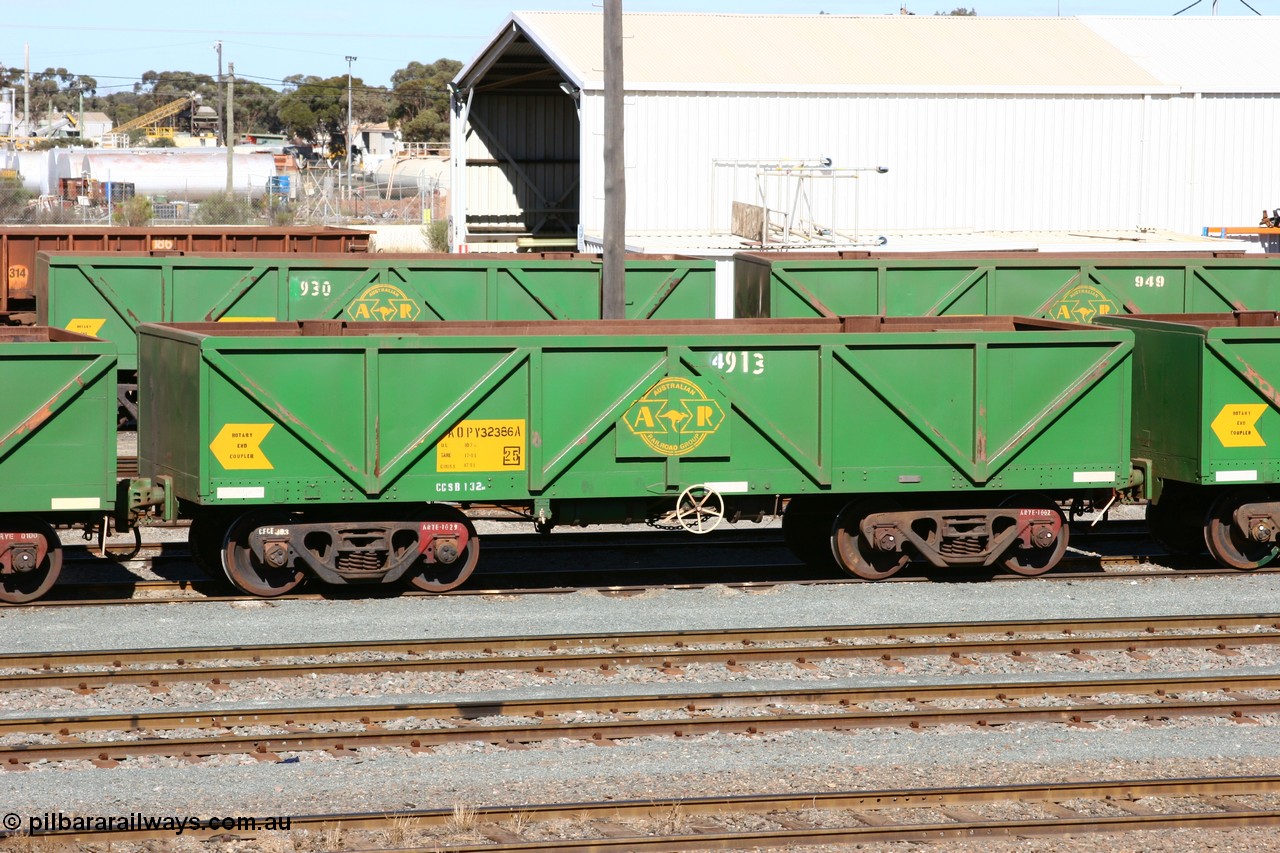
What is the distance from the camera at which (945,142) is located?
122 feet

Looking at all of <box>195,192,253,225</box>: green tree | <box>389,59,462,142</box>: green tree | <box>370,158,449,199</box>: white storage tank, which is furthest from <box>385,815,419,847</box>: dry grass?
<box>389,59,462,142</box>: green tree

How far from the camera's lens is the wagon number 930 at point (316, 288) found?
22969 mm

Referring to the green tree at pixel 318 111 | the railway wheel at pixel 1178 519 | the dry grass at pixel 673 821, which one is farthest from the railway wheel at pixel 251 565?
the green tree at pixel 318 111

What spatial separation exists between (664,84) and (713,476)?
2244cm

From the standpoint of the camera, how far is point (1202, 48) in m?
42.1

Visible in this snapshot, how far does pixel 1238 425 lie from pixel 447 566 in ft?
25.9

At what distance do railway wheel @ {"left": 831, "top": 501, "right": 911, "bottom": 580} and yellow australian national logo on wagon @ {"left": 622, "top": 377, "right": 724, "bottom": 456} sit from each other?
1.66 m

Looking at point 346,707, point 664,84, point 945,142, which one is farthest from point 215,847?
point 945,142

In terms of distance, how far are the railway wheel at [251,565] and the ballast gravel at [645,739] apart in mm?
173

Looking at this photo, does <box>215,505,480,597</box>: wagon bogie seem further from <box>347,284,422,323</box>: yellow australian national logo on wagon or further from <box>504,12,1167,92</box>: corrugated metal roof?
<box>504,12,1167,92</box>: corrugated metal roof

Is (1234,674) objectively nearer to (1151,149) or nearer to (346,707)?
(346,707)

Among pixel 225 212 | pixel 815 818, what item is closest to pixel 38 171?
pixel 225 212

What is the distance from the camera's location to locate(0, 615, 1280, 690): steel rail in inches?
450

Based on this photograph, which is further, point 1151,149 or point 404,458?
point 1151,149
